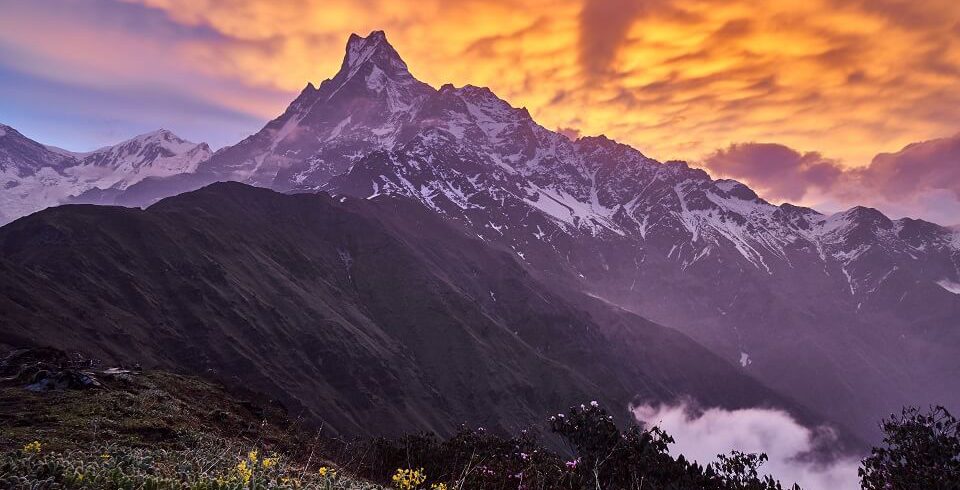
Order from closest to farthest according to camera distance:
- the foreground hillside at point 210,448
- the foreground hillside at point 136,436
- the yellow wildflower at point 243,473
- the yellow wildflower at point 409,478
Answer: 1. the yellow wildflower at point 243,473
2. the foreground hillside at point 136,436
3. the foreground hillside at point 210,448
4. the yellow wildflower at point 409,478

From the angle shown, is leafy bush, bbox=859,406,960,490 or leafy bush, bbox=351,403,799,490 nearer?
leafy bush, bbox=859,406,960,490

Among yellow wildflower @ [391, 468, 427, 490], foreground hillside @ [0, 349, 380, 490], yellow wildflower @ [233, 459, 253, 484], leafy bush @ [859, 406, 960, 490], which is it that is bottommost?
foreground hillside @ [0, 349, 380, 490]

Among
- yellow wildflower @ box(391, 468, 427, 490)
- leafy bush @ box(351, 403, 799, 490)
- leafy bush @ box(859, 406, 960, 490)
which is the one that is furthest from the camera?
leafy bush @ box(351, 403, 799, 490)

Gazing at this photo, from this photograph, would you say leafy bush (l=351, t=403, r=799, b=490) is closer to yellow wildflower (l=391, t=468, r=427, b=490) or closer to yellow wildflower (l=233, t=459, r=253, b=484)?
yellow wildflower (l=391, t=468, r=427, b=490)

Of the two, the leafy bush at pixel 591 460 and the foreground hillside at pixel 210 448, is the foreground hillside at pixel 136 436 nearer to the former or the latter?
the foreground hillside at pixel 210 448

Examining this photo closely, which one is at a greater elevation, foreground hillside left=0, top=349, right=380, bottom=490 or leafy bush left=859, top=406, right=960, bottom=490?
leafy bush left=859, top=406, right=960, bottom=490

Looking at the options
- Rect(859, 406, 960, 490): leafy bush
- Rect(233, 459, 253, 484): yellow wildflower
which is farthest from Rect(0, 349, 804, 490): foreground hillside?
Rect(859, 406, 960, 490): leafy bush

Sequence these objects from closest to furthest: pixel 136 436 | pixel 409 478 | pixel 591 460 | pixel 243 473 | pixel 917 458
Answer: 1. pixel 243 473
2. pixel 409 478
3. pixel 136 436
4. pixel 917 458
5. pixel 591 460

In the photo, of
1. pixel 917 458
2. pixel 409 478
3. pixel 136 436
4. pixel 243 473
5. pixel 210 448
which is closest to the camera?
pixel 243 473

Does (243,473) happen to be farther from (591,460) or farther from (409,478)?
(591,460)

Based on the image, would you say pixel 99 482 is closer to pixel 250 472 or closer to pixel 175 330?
pixel 250 472

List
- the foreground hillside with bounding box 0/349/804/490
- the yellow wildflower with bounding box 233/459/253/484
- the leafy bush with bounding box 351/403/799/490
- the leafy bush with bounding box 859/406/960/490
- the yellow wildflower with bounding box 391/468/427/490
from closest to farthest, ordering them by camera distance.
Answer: the yellow wildflower with bounding box 233/459/253/484 → the foreground hillside with bounding box 0/349/804/490 → the yellow wildflower with bounding box 391/468/427/490 → the leafy bush with bounding box 859/406/960/490 → the leafy bush with bounding box 351/403/799/490

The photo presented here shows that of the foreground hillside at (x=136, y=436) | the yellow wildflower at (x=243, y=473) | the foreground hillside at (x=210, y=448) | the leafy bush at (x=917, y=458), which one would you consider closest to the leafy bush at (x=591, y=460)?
the foreground hillside at (x=210, y=448)

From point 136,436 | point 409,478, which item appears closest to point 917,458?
point 409,478
